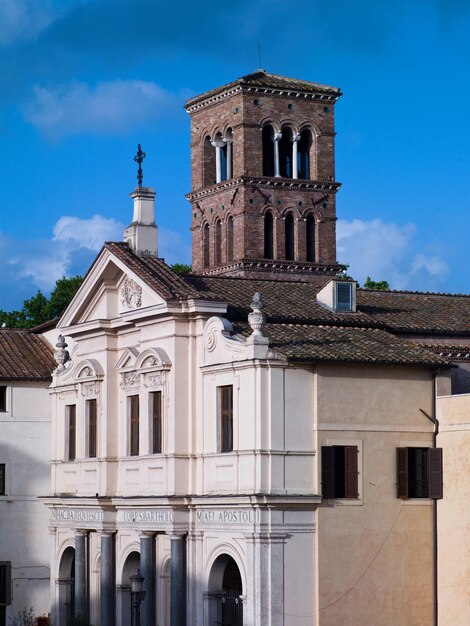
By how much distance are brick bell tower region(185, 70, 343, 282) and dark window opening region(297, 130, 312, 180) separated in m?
0.05

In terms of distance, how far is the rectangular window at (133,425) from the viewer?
47.6m

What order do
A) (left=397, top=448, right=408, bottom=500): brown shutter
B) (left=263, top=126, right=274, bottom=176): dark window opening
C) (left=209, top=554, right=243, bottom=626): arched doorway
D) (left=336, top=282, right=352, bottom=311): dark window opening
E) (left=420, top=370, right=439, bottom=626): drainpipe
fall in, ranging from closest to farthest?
1. (left=420, top=370, right=439, bottom=626): drainpipe
2. (left=397, top=448, right=408, bottom=500): brown shutter
3. (left=209, top=554, right=243, bottom=626): arched doorway
4. (left=336, top=282, right=352, bottom=311): dark window opening
5. (left=263, top=126, right=274, bottom=176): dark window opening

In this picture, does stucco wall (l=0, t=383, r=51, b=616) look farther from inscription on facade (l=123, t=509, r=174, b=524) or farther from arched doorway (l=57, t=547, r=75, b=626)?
inscription on facade (l=123, t=509, r=174, b=524)

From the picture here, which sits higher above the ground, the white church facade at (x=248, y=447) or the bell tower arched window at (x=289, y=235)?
the bell tower arched window at (x=289, y=235)

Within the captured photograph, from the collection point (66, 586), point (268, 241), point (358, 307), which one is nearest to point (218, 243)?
point (268, 241)

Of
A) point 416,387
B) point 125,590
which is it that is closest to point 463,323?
point 416,387

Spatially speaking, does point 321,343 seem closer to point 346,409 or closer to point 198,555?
point 346,409

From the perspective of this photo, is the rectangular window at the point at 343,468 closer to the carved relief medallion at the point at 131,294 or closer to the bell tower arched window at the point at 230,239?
the carved relief medallion at the point at 131,294

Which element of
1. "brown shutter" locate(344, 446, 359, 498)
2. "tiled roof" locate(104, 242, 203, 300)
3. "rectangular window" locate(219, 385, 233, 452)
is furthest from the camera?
"tiled roof" locate(104, 242, 203, 300)

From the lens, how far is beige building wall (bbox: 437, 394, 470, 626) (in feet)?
138

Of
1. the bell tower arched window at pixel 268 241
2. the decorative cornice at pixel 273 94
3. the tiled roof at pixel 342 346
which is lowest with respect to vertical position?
the tiled roof at pixel 342 346

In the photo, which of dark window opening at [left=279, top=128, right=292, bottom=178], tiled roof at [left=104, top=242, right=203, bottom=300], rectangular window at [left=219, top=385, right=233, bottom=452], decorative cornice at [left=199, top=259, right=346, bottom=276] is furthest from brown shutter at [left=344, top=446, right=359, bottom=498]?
dark window opening at [left=279, top=128, right=292, bottom=178]

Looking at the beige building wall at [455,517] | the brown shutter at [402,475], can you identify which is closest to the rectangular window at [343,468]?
the brown shutter at [402,475]

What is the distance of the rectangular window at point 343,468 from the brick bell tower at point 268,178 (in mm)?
37854
